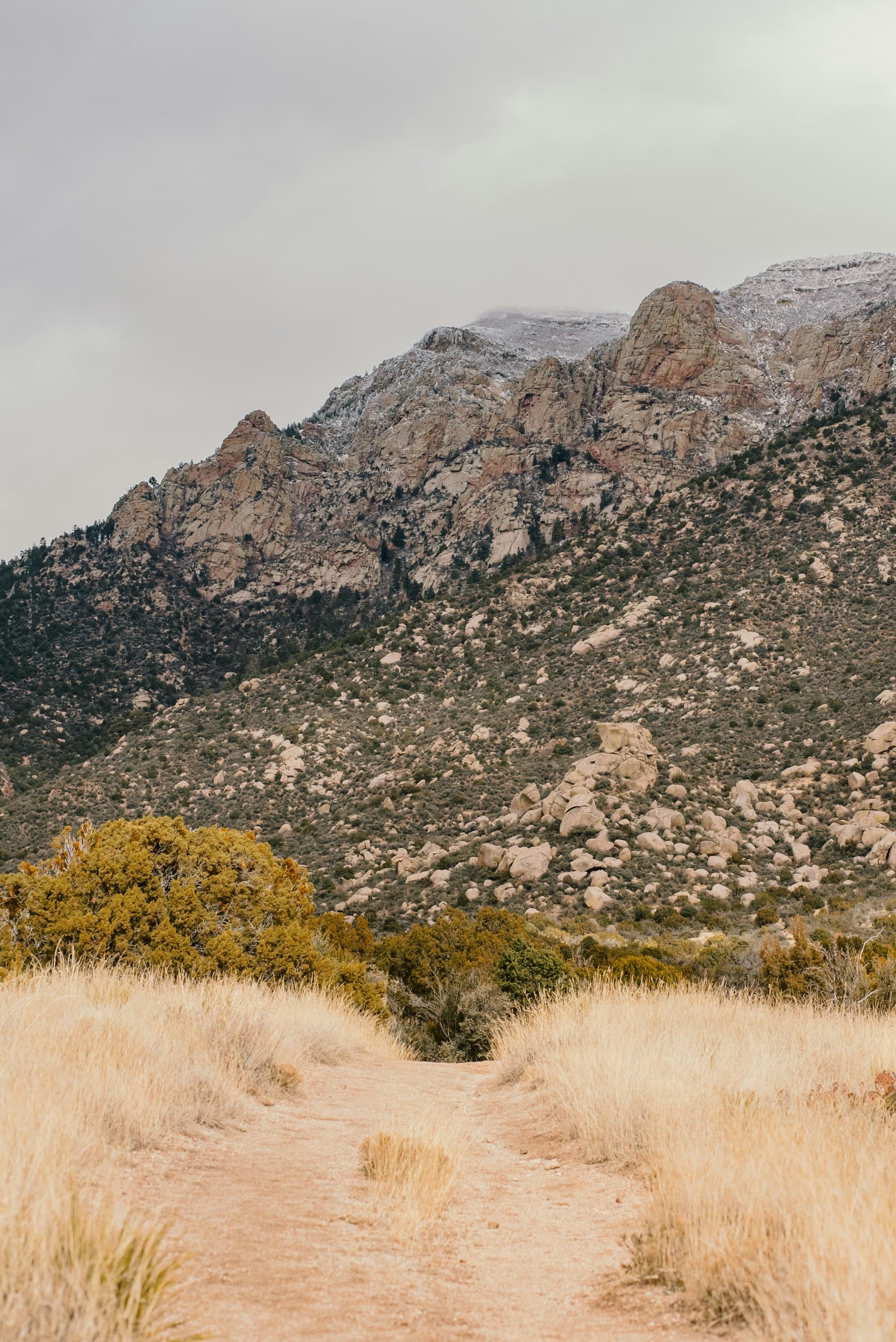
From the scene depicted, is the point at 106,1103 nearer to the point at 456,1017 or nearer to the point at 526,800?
the point at 456,1017

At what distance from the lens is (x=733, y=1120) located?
5492mm

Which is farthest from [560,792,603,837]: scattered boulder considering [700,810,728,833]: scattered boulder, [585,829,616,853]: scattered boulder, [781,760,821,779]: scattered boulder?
[781,760,821,779]: scattered boulder

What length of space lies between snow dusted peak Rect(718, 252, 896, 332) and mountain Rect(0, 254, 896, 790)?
43cm

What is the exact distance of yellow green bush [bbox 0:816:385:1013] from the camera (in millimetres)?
12008

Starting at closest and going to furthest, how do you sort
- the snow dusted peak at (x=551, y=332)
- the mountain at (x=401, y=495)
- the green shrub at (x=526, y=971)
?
the green shrub at (x=526, y=971) < the mountain at (x=401, y=495) < the snow dusted peak at (x=551, y=332)

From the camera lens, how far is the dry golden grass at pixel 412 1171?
4.66 meters

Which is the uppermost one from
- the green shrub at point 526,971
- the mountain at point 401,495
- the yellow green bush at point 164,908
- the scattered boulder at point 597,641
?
the mountain at point 401,495

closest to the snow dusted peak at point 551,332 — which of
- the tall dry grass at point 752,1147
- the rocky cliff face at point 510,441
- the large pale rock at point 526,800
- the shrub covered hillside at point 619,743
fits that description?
the rocky cliff face at point 510,441

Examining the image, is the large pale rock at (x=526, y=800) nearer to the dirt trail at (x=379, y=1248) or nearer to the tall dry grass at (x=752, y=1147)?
the tall dry grass at (x=752, y=1147)

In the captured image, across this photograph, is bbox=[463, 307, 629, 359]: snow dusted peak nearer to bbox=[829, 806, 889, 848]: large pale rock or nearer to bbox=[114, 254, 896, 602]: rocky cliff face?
bbox=[114, 254, 896, 602]: rocky cliff face

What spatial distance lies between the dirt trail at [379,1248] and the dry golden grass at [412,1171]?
0.31 feet

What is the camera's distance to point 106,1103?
5.18 meters

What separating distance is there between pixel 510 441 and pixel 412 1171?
94541 millimetres

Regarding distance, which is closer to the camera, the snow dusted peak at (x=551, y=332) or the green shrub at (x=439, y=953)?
the green shrub at (x=439, y=953)
